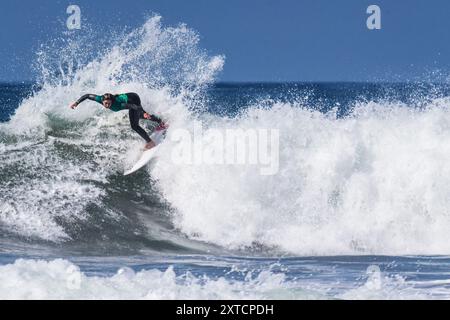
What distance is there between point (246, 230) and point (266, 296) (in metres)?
3.85

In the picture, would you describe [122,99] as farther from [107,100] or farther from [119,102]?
[107,100]

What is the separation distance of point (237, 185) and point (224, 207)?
72 cm

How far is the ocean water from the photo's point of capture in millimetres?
8164

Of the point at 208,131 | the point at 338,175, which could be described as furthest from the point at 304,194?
the point at 208,131

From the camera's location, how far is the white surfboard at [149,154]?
13.6m

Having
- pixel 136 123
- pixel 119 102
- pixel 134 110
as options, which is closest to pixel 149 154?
pixel 136 123

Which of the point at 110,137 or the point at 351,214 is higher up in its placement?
the point at 110,137

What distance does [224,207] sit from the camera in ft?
39.2

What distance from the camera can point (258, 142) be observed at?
545 inches

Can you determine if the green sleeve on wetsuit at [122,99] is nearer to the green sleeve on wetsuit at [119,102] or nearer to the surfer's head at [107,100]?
the green sleeve on wetsuit at [119,102]

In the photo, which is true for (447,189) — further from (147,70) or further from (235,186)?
(147,70)

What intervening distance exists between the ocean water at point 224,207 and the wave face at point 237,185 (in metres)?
0.03

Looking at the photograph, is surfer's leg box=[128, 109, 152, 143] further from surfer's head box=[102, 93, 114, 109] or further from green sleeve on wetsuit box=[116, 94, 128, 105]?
surfer's head box=[102, 93, 114, 109]

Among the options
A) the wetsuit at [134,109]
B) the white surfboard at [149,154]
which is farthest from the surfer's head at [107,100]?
the white surfboard at [149,154]
